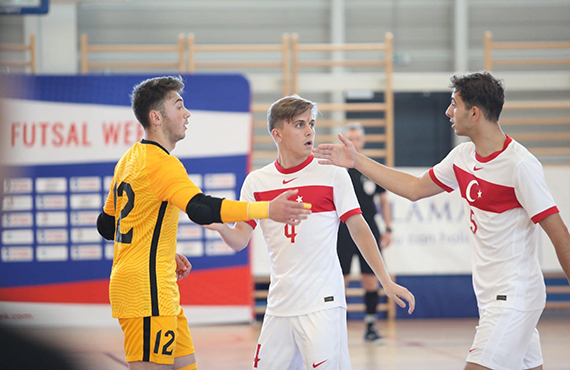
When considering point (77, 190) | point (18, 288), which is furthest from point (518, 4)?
point (18, 288)

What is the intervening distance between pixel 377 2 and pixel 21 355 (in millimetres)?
10193

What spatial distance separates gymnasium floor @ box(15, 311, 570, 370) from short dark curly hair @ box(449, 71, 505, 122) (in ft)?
8.96

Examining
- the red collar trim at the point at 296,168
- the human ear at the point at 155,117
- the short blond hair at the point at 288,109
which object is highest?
the short blond hair at the point at 288,109

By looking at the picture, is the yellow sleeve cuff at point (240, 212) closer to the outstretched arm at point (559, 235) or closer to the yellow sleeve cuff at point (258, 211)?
the yellow sleeve cuff at point (258, 211)

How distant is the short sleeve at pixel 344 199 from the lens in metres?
2.79

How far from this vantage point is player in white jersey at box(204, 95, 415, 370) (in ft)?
8.77

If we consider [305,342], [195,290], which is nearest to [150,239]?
[305,342]

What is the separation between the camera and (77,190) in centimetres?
729

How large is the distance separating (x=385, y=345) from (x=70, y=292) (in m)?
3.34

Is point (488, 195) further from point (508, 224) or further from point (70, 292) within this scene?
point (70, 292)

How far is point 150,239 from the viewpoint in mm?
2525

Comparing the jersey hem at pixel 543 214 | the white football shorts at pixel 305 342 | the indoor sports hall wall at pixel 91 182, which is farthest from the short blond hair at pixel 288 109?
the indoor sports hall wall at pixel 91 182

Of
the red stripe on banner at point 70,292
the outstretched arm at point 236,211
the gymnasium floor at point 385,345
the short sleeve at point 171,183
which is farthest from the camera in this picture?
the red stripe on banner at point 70,292

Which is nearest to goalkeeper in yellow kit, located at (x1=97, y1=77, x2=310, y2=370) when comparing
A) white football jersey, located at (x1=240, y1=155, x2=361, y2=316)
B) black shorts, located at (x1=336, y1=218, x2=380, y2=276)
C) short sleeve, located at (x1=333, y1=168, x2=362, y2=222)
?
white football jersey, located at (x1=240, y1=155, x2=361, y2=316)
